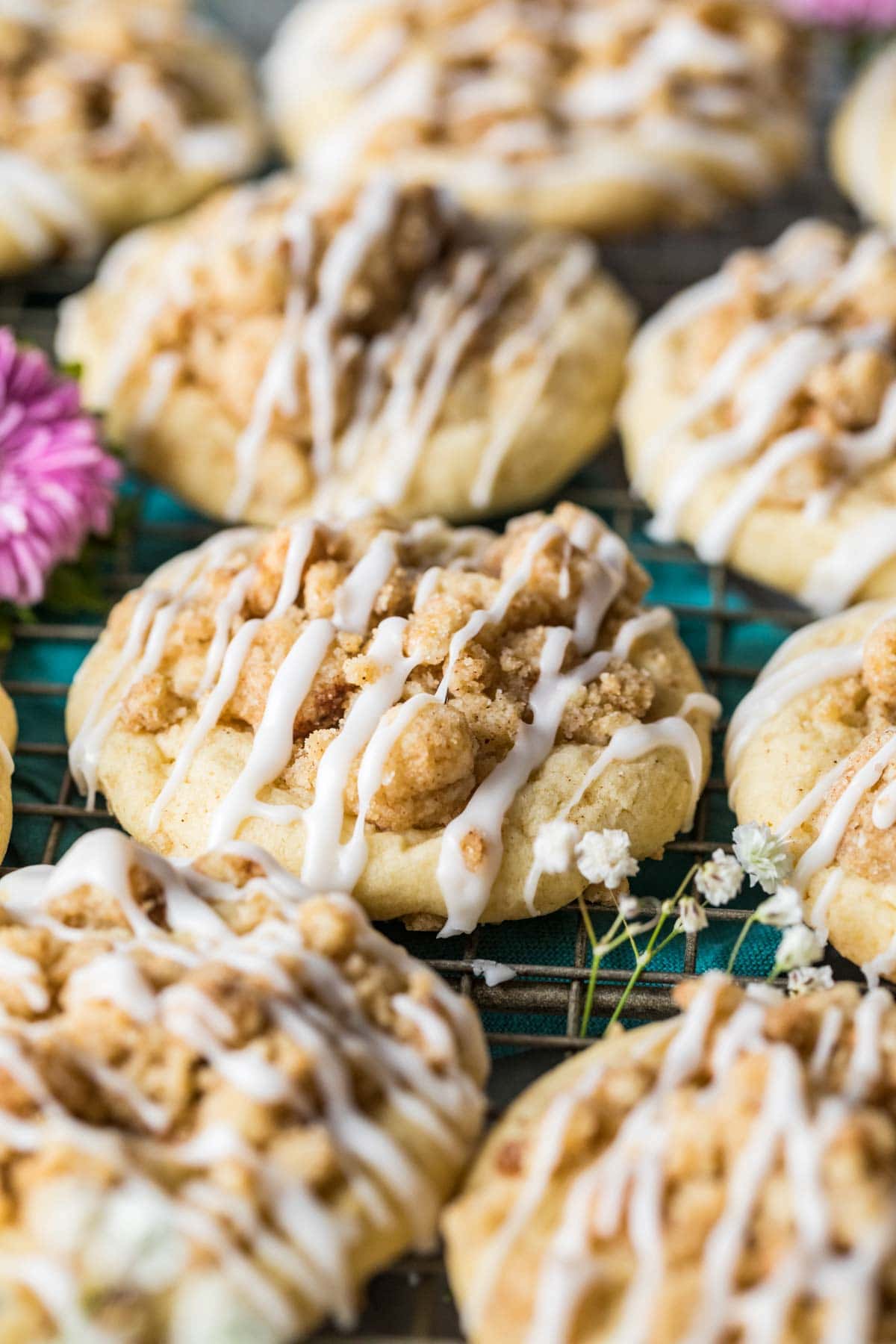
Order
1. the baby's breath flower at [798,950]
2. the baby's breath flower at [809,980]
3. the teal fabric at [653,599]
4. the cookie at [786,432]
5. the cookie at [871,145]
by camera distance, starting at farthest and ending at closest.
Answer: the cookie at [871,145] → the cookie at [786,432] → the teal fabric at [653,599] → the baby's breath flower at [809,980] → the baby's breath flower at [798,950]

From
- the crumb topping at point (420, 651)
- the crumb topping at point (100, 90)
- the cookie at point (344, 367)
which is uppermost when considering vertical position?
the crumb topping at point (100, 90)

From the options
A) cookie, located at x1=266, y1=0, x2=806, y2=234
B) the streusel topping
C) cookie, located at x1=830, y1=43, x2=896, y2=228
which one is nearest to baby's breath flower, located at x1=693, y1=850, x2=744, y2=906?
cookie, located at x1=266, y1=0, x2=806, y2=234

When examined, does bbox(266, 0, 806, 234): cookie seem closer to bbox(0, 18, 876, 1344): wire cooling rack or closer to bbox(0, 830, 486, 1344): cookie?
bbox(0, 18, 876, 1344): wire cooling rack

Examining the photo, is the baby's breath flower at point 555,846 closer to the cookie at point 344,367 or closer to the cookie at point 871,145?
the cookie at point 344,367

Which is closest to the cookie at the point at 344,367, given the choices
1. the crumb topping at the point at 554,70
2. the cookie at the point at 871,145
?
the crumb topping at the point at 554,70

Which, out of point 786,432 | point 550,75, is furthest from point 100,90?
point 786,432

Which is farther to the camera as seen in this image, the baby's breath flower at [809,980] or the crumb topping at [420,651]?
the crumb topping at [420,651]
